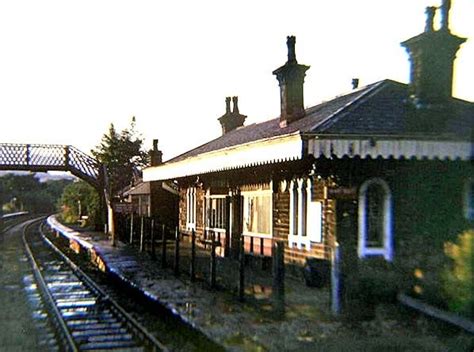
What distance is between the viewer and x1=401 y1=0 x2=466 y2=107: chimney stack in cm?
1320

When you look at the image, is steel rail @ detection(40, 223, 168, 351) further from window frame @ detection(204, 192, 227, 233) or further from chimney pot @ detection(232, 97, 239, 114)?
chimney pot @ detection(232, 97, 239, 114)

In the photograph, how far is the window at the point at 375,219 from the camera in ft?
40.8

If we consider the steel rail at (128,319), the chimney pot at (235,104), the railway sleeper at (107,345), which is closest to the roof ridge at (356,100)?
the steel rail at (128,319)

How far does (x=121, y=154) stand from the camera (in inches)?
1863

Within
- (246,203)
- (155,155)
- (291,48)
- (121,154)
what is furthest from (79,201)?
(291,48)

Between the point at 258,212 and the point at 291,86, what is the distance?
3.19 m

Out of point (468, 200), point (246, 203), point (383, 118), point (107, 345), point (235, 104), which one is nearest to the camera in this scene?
point (107, 345)

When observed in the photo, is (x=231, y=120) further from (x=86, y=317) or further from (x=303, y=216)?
(x=86, y=317)

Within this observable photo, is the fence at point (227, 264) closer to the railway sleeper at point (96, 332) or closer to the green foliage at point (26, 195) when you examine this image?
the railway sleeper at point (96, 332)

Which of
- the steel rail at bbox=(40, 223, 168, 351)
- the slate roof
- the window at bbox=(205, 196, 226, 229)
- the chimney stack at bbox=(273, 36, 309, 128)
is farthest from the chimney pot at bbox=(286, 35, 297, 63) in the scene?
the steel rail at bbox=(40, 223, 168, 351)

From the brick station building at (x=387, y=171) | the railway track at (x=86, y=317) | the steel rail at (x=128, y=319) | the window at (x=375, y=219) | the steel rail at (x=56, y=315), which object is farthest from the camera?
the window at (x=375, y=219)

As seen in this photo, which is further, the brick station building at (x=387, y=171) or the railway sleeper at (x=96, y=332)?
the brick station building at (x=387, y=171)

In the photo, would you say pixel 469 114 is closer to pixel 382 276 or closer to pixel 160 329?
pixel 382 276

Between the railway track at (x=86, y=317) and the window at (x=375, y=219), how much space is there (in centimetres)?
455
